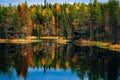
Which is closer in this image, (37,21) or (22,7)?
(22,7)

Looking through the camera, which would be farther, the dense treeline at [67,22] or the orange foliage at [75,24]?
the orange foliage at [75,24]

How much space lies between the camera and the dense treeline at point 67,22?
118562 mm

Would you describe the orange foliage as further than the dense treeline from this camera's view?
Yes

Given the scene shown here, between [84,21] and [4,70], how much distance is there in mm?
93550

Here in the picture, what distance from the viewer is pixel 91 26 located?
144 meters

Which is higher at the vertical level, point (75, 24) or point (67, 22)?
point (67, 22)

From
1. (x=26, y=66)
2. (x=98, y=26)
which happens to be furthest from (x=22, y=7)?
(x=26, y=66)

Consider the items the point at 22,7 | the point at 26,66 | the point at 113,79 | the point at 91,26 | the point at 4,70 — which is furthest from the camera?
the point at 22,7

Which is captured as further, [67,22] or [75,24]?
[67,22]

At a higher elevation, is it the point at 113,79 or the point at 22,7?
the point at 22,7

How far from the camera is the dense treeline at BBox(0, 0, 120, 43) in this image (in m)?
119

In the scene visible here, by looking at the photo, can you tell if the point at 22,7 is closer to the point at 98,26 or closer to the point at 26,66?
the point at 98,26

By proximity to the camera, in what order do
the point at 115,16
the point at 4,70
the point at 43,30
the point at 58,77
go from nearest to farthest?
the point at 58,77 < the point at 4,70 < the point at 115,16 < the point at 43,30

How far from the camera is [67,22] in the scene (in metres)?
178
